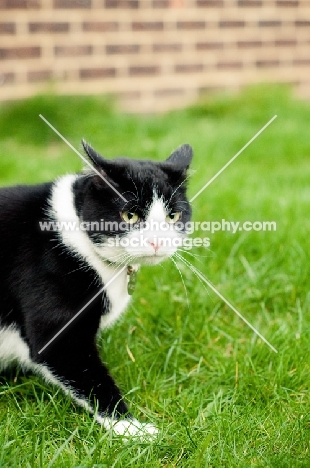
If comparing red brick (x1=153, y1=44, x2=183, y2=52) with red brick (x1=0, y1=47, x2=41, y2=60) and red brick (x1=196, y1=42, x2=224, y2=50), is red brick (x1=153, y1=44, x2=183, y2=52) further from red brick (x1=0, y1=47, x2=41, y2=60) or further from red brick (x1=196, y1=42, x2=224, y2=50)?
red brick (x1=0, y1=47, x2=41, y2=60)

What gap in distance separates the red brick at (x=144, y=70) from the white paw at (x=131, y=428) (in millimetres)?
3617

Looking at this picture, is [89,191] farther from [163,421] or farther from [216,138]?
[216,138]

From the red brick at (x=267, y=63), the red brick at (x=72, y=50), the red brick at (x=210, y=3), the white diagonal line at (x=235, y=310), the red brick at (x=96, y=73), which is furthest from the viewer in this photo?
the red brick at (x=267, y=63)

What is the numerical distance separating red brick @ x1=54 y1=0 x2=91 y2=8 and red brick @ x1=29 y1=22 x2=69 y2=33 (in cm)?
14

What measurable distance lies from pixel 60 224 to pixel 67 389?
1.67 feet

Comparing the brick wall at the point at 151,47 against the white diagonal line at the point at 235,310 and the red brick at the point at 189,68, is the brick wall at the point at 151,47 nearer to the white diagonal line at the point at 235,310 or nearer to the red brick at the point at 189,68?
the red brick at the point at 189,68

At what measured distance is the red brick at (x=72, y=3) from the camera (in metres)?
4.36

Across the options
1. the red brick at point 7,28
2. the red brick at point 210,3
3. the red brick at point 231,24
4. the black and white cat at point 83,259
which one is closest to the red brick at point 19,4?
the red brick at point 7,28

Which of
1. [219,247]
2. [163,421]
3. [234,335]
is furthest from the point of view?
[219,247]

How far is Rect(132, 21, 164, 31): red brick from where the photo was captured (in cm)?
463

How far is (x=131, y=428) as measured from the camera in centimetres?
164

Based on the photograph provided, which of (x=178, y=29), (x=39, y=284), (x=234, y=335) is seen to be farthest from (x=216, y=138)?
(x=39, y=284)

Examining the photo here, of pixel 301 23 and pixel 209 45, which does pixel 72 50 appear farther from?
pixel 301 23

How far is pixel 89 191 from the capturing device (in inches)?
69.7
